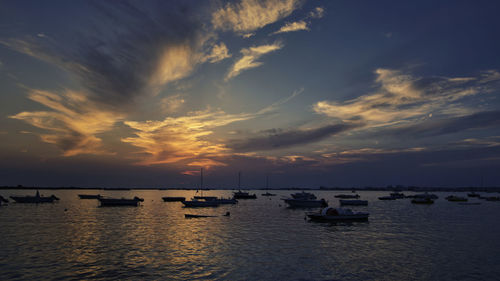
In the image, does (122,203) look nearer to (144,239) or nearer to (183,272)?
(144,239)

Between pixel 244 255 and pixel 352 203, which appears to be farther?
pixel 352 203

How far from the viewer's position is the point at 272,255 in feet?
91.1

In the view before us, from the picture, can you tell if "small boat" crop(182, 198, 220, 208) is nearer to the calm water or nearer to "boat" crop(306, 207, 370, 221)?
"boat" crop(306, 207, 370, 221)

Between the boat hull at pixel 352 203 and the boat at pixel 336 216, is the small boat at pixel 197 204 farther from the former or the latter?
the boat hull at pixel 352 203

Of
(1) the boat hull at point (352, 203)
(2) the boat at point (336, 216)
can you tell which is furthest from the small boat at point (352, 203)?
(2) the boat at point (336, 216)

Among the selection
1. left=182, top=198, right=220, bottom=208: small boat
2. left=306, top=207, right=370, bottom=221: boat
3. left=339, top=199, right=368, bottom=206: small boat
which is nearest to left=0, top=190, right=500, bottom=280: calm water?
left=306, top=207, right=370, bottom=221: boat

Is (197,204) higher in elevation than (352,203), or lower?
higher

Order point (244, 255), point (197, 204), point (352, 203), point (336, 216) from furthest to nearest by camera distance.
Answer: point (352, 203) < point (197, 204) < point (336, 216) < point (244, 255)

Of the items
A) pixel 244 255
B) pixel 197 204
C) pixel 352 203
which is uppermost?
pixel 244 255

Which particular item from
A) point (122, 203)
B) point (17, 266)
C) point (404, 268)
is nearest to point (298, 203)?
point (122, 203)

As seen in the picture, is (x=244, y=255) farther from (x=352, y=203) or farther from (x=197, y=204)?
(x=352, y=203)

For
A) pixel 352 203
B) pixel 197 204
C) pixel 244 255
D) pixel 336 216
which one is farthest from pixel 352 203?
pixel 244 255

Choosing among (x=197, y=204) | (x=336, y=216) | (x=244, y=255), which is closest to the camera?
(x=244, y=255)

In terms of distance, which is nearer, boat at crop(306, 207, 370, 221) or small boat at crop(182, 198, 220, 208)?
boat at crop(306, 207, 370, 221)
